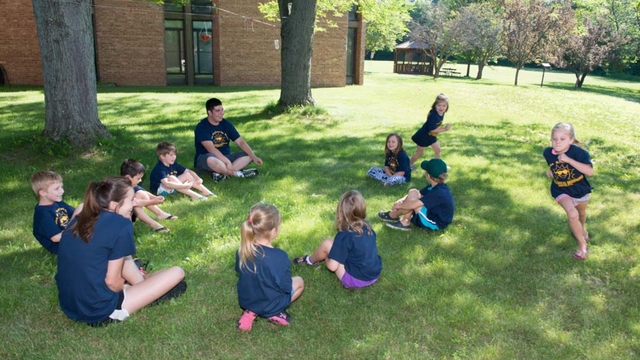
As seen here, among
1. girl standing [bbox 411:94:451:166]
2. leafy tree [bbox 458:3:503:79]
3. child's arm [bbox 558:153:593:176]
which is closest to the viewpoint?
child's arm [bbox 558:153:593:176]

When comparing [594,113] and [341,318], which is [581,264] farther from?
[594,113]

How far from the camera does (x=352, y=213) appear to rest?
431 centimetres

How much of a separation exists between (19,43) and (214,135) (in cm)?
1782

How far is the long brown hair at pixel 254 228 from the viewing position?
3.74 m

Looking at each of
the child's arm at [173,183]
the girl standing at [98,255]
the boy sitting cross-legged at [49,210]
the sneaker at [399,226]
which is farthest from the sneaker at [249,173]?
the girl standing at [98,255]

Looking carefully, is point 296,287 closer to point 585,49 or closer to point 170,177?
point 170,177

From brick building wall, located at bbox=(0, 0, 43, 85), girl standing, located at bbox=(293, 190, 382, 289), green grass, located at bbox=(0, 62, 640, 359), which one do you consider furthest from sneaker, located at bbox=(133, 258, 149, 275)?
brick building wall, located at bbox=(0, 0, 43, 85)

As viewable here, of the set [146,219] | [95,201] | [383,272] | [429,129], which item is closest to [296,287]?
[383,272]

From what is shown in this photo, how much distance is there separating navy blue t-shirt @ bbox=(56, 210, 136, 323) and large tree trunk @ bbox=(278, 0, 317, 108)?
10.5 m

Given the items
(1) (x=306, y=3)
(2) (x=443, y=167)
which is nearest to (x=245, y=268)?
(2) (x=443, y=167)

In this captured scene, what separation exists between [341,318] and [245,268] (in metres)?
1.01

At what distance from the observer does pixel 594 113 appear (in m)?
20.9

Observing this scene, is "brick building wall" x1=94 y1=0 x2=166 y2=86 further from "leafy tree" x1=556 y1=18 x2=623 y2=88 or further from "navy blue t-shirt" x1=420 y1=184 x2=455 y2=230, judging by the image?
"leafy tree" x1=556 y1=18 x2=623 y2=88

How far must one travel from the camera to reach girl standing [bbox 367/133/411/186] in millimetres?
7727
